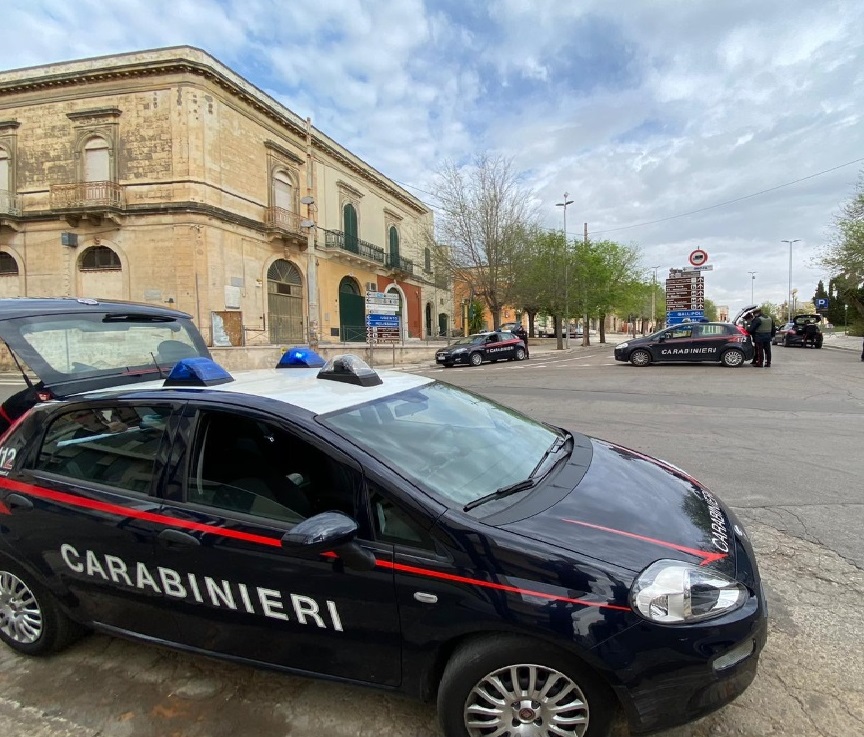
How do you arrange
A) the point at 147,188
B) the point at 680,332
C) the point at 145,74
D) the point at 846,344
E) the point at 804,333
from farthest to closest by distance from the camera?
the point at 846,344 < the point at 804,333 < the point at 147,188 < the point at 145,74 < the point at 680,332

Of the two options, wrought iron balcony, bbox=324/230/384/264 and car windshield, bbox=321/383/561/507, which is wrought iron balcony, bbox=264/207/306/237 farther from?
car windshield, bbox=321/383/561/507

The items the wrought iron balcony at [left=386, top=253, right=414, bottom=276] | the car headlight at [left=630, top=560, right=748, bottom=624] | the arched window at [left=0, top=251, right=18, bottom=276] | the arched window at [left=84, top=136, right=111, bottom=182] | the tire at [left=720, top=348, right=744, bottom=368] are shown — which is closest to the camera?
the car headlight at [left=630, top=560, right=748, bottom=624]

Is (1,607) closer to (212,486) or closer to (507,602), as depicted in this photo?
(212,486)

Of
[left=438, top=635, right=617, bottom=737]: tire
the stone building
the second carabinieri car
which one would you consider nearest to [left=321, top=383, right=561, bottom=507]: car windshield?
[left=438, top=635, right=617, bottom=737]: tire

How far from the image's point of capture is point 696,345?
55.4 ft

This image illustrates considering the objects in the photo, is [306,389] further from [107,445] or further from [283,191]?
[283,191]

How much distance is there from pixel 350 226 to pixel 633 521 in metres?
33.3

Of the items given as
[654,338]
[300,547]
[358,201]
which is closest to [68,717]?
[300,547]

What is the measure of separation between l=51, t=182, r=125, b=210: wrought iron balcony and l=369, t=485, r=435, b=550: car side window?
25515 millimetres

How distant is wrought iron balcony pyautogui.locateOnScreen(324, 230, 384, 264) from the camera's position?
101 ft

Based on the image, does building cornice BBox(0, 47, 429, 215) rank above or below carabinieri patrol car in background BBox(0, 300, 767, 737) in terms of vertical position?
above

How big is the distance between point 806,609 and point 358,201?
34.6 m

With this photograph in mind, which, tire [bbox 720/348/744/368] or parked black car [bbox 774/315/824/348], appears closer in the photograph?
tire [bbox 720/348/744/368]

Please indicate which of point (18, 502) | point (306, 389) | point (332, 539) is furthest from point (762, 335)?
point (18, 502)
